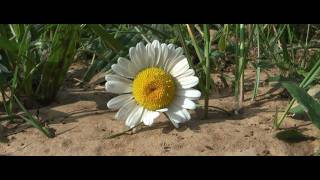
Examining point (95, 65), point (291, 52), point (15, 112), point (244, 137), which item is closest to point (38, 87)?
point (15, 112)

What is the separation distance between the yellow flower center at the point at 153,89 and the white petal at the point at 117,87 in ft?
0.07

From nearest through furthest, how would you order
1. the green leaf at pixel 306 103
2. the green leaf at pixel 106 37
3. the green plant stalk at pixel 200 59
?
1. the green leaf at pixel 306 103
2. the green plant stalk at pixel 200 59
3. the green leaf at pixel 106 37

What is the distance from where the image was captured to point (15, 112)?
1.60m

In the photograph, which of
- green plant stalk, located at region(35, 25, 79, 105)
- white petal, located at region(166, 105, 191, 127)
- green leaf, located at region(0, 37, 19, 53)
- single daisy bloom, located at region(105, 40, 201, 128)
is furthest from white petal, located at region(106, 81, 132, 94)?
green leaf, located at region(0, 37, 19, 53)

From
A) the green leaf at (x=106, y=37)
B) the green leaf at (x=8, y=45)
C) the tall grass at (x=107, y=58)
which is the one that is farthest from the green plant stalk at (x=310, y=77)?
the green leaf at (x=8, y=45)

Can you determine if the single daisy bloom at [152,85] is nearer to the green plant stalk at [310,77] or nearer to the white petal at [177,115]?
the white petal at [177,115]

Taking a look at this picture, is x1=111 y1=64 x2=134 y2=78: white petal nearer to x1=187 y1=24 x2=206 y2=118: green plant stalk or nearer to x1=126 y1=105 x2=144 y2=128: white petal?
x1=126 y1=105 x2=144 y2=128: white petal

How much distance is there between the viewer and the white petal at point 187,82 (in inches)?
55.5

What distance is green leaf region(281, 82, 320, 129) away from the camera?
1281mm

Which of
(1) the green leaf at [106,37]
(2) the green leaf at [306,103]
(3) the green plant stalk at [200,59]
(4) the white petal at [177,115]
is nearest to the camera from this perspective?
(2) the green leaf at [306,103]

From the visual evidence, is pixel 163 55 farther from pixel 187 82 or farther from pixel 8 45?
pixel 8 45

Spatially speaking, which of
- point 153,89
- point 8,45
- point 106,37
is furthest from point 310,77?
point 8,45

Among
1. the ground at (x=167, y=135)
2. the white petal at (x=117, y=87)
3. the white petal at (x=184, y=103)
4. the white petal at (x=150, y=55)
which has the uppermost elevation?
the white petal at (x=150, y=55)

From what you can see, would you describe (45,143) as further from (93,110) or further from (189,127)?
(189,127)
